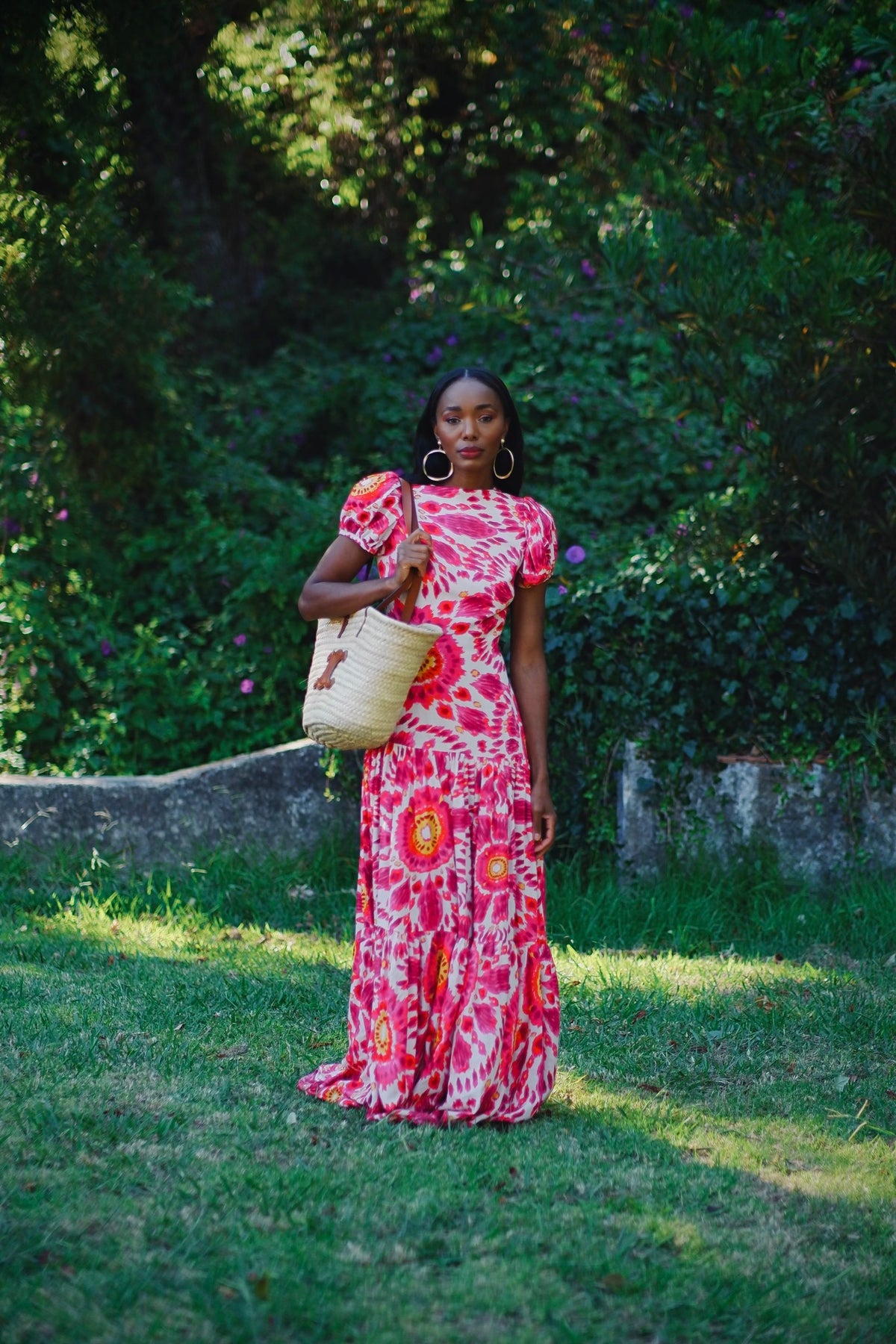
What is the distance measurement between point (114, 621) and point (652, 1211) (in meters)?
5.00

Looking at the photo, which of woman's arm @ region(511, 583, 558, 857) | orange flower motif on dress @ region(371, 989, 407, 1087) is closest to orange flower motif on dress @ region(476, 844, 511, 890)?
woman's arm @ region(511, 583, 558, 857)

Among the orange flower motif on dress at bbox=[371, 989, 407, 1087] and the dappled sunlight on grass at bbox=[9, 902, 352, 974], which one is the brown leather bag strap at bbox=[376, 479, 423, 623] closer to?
the orange flower motif on dress at bbox=[371, 989, 407, 1087]

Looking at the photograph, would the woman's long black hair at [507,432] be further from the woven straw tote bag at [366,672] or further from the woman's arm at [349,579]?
the woven straw tote bag at [366,672]

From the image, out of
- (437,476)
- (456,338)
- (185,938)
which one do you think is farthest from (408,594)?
(456,338)

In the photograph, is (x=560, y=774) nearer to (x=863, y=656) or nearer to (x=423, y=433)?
(x=863, y=656)

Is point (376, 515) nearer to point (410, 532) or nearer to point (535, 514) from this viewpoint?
point (410, 532)

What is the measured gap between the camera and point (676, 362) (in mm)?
5328

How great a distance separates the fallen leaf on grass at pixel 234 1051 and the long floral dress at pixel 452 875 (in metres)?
0.44

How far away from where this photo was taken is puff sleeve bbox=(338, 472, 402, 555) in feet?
11.6

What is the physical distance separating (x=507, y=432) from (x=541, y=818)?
1048 millimetres

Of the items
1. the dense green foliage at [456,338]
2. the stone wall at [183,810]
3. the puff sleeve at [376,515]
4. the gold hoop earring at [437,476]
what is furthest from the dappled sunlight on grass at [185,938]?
the gold hoop earring at [437,476]

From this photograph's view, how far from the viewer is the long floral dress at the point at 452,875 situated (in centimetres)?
346

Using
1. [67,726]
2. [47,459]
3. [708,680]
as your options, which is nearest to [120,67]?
[47,459]

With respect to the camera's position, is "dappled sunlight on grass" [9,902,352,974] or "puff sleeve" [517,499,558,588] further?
"dappled sunlight on grass" [9,902,352,974]
